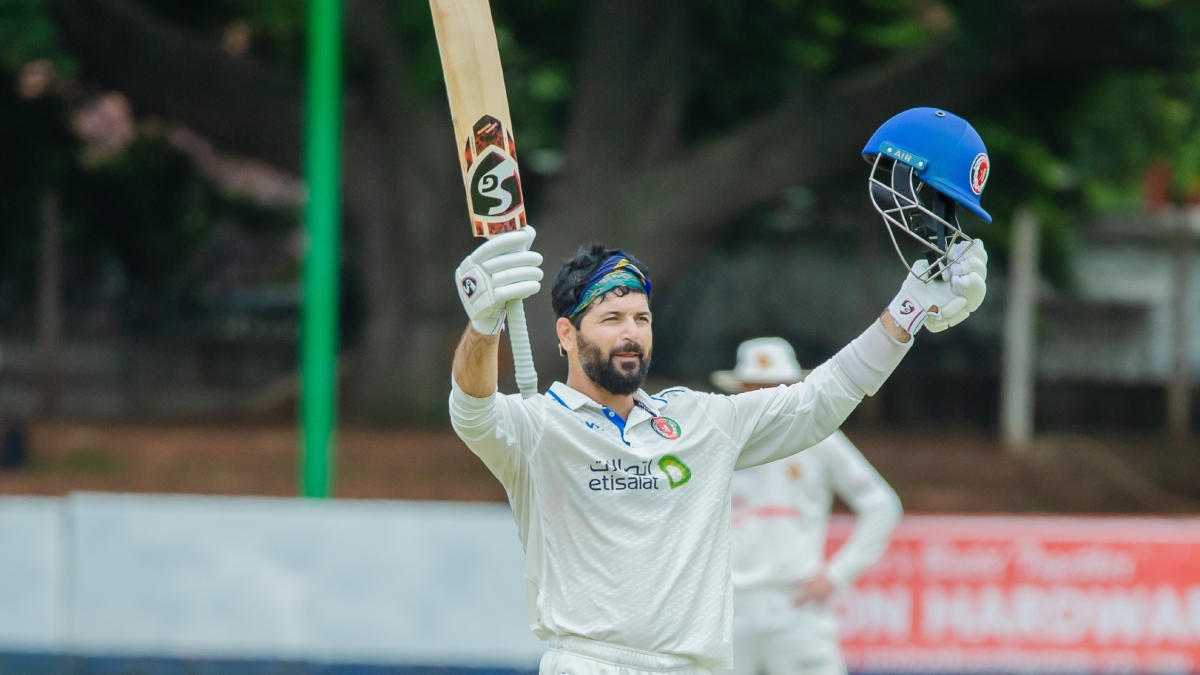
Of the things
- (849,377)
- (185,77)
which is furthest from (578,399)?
(185,77)

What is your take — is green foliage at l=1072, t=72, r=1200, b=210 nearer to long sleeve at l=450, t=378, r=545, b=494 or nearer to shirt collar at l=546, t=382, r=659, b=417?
shirt collar at l=546, t=382, r=659, b=417

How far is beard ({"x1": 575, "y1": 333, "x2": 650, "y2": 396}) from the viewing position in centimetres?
355

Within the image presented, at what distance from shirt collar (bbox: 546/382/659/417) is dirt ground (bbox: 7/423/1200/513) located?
350 inches

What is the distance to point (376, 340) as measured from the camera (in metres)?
15.4

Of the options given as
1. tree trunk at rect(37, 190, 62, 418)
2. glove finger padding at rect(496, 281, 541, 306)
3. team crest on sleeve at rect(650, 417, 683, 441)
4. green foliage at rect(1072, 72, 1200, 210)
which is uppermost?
green foliage at rect(1072, 72, 1200, 210)

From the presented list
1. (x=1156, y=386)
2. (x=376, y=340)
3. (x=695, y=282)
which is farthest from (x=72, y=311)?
(x=1156, y=386)

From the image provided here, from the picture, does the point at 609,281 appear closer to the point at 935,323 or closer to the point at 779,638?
the point at 935,323

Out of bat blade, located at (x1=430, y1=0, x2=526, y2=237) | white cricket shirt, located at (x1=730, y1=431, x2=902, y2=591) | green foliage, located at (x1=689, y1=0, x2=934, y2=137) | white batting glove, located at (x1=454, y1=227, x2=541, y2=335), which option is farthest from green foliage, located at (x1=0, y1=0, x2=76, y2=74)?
white batting glove, located at (x1=454, y1=227, x2=541, y2=335)

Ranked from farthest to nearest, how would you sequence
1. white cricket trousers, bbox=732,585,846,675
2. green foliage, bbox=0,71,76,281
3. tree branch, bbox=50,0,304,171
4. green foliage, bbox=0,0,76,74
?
green foliage, bbox=0,71,76,281 → tree branch, bbox=50,0,304,171 → green foliage, bbox=0,0,76,74 → white cricket trousers, bbox=732,585,846,675

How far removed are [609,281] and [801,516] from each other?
2.80 metres

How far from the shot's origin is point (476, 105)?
11.4 ft

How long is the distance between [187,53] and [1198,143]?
9.85m

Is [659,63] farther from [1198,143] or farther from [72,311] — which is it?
[72,311]

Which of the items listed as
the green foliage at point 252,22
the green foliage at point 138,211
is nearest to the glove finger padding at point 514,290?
the green foliage at point 252,22
